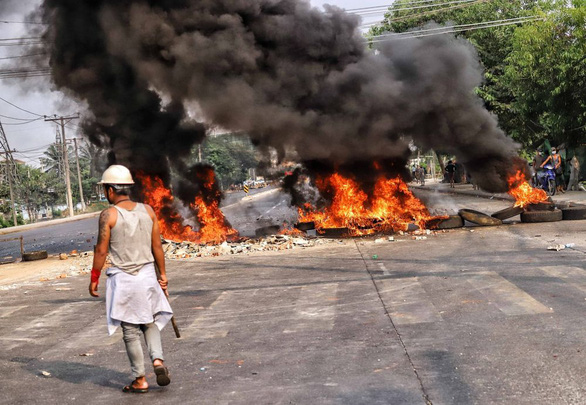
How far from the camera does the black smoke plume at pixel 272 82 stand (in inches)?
666

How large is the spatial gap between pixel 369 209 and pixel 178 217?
509cm

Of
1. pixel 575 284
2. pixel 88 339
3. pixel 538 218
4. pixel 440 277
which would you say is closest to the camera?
pixel 88 339

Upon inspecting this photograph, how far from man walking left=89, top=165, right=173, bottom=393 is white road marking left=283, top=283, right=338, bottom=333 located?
1.86 m

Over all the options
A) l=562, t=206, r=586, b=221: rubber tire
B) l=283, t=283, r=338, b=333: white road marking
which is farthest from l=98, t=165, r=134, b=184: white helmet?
l=562, t=206, r=586, b=221: rubber tire

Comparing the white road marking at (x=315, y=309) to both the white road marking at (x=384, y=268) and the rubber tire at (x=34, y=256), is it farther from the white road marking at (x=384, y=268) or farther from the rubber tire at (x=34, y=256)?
the rubber tire at (x=34, y=256)

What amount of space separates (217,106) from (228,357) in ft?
39.0

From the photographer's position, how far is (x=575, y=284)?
26.1ft

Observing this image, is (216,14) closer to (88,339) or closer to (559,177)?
(88,339)

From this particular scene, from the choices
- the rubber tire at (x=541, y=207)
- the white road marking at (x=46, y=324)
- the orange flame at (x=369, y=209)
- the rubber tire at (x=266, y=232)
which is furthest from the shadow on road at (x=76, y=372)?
the rubber tire at (x=541, y=207)

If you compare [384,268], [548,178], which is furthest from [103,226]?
[548,178]

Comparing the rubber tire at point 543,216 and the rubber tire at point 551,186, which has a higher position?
the rubber tire at point 543,216

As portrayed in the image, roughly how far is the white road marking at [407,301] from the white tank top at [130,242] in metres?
2.73

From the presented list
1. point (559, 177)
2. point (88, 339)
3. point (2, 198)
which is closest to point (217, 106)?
point (88, 339)

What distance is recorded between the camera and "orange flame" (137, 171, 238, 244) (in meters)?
17.7
